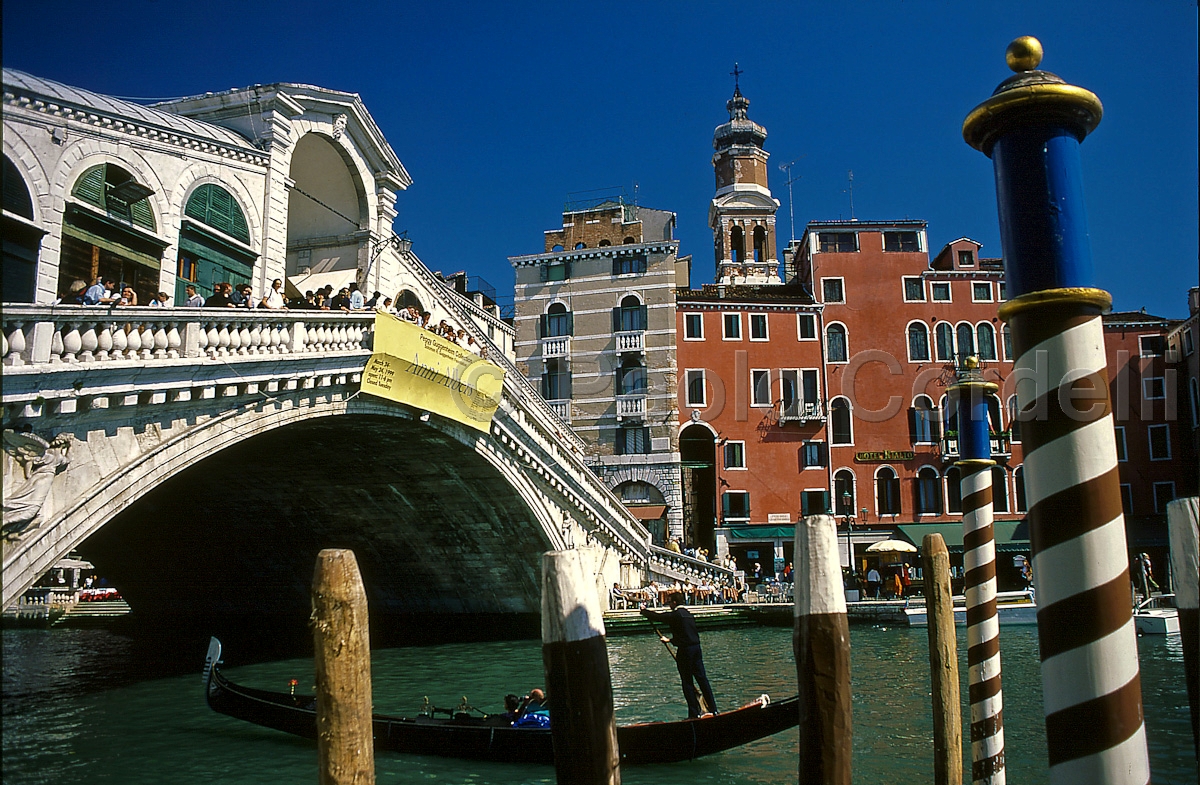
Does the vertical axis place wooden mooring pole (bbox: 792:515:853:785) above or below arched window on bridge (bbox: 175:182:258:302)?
below

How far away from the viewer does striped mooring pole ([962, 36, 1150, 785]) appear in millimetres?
2146

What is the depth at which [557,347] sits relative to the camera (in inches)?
1070

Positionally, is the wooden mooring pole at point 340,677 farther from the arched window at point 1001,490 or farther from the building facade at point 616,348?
the arched window at point 1001,490

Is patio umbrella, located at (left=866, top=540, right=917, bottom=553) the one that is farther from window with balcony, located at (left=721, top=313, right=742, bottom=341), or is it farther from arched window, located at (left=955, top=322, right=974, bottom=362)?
arched window, located at (left=955, top=322, right=974, bottom=362)

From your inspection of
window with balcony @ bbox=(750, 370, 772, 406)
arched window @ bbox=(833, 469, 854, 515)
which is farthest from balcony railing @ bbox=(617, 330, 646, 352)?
arched window @ bbox=(833, 469, 854, 515)

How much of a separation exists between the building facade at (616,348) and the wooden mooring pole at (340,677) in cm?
2182

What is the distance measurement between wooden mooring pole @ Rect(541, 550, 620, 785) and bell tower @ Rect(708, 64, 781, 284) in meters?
36.8

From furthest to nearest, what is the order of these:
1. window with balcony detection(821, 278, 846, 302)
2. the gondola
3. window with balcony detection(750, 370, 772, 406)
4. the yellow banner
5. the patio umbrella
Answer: window with balcony detection(821, 278, 846, 302) → window with balcony detection(750, 370, 772, 406) → the patio umbrella → the yellow banner → the gondola

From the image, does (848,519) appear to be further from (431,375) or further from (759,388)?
(431,375)

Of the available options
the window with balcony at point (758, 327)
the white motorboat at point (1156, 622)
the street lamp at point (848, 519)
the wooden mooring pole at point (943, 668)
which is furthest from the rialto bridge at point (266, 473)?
the white motorboat at point (1156, 622)

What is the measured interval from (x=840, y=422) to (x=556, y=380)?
9225 mm

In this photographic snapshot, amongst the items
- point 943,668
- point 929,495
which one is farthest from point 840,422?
point 943,668

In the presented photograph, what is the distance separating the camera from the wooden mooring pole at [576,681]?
3.39 metres

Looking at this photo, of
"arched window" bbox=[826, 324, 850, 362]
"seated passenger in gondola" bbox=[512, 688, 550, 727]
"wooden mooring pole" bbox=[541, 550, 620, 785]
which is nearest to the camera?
"wooden mooring pole" bbox=[541, 550, 620, 785]
